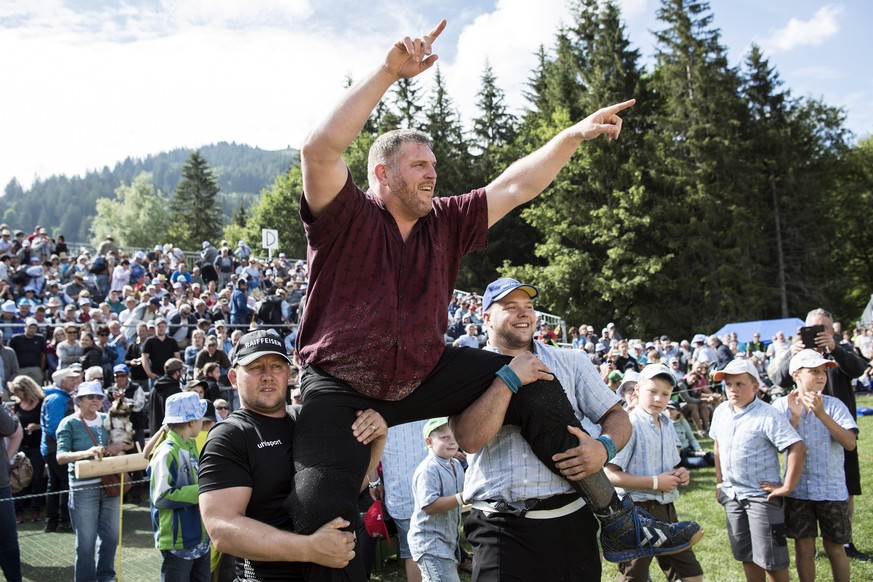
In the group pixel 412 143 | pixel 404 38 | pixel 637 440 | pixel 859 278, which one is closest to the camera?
pixel 404 38

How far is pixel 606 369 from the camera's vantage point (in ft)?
42.4

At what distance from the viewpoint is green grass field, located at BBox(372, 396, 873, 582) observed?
6.18 m

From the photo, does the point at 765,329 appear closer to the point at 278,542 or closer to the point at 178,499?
the point at 178,499

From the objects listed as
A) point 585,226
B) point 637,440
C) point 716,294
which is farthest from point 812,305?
point 637,440

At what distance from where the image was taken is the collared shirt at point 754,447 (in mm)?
5051

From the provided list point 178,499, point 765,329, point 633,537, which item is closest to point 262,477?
point 633,537

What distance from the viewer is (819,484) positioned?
17.6 ft

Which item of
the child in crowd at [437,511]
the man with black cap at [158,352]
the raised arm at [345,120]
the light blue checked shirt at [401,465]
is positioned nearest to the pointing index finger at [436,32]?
the raised arm at [345,120]

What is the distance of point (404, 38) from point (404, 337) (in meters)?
1.10

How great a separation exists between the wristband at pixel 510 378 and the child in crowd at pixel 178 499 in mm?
3156

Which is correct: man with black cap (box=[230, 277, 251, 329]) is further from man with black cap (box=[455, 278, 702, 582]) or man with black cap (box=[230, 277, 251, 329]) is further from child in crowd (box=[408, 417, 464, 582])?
man with black cap (box=[455, 278, 702, 582])

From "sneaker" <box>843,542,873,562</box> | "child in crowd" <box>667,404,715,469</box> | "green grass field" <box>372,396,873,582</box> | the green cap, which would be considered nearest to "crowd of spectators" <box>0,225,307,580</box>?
the green cap

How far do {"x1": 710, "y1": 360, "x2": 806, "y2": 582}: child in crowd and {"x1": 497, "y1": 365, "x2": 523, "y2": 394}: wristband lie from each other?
3004mm

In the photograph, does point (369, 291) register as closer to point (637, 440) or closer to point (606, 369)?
point (637, 440)
